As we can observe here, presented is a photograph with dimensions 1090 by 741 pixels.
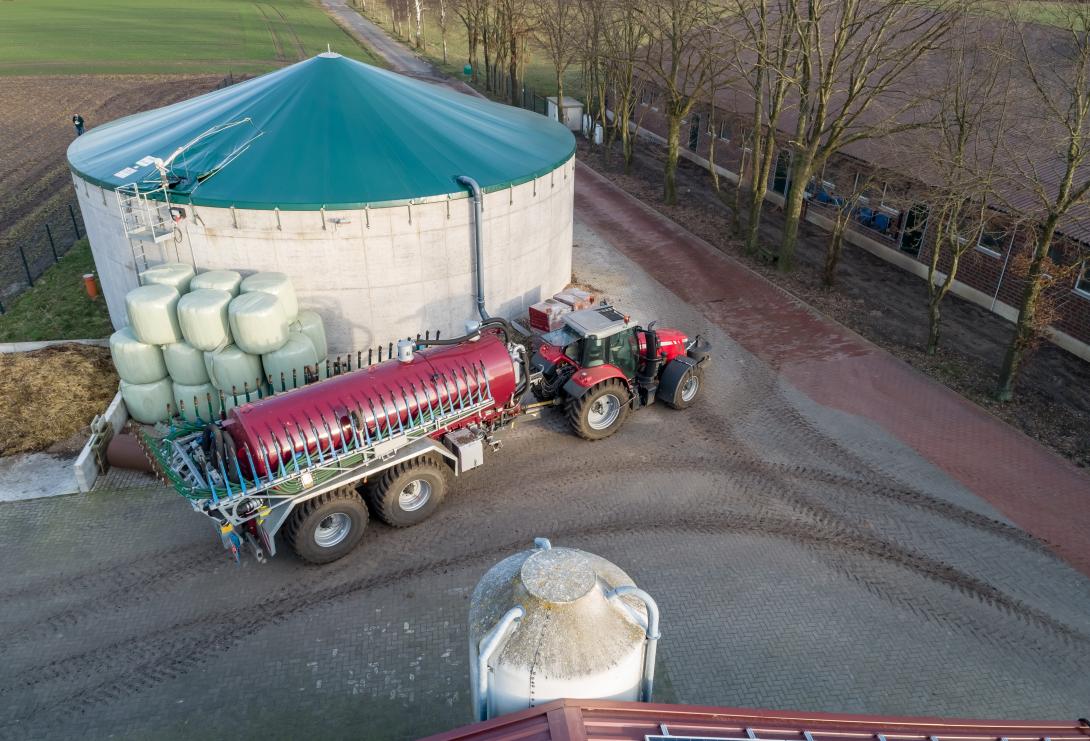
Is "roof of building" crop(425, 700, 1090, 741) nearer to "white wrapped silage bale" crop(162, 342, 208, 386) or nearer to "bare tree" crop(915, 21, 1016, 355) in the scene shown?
"white wrapped silage bale" crop(162, 342, 208, 386)

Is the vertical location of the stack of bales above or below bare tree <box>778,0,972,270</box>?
below

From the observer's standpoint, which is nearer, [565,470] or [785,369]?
[565,470]

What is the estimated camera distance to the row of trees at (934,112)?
15.1 metres

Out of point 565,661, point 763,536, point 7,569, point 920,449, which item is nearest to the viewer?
point 565,661

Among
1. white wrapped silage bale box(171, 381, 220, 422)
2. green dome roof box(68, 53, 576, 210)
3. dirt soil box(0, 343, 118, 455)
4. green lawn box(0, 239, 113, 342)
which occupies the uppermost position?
green dome roof box(68, 53, 576, 210)

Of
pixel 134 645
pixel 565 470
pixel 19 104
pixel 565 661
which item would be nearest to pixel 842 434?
pixel 565 470

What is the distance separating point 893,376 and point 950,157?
5.17 metres

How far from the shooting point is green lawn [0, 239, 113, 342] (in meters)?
17.9

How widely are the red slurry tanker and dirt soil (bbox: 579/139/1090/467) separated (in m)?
8.67

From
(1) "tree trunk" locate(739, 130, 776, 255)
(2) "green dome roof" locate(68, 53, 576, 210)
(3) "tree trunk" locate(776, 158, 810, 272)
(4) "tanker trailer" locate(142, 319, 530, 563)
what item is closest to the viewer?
(4) "tanker trailer" locate(142, 319, 530, 563)

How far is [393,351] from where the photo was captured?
1666 cm

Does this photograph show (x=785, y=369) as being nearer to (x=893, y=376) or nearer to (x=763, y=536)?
(x=893, y=376)

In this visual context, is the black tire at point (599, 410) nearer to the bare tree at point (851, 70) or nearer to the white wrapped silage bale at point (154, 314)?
the white wrapped silage bale at point (154, 314)

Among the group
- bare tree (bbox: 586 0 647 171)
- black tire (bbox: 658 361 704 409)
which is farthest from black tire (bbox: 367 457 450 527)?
bare tree (bbox: 586 0 647 171)
